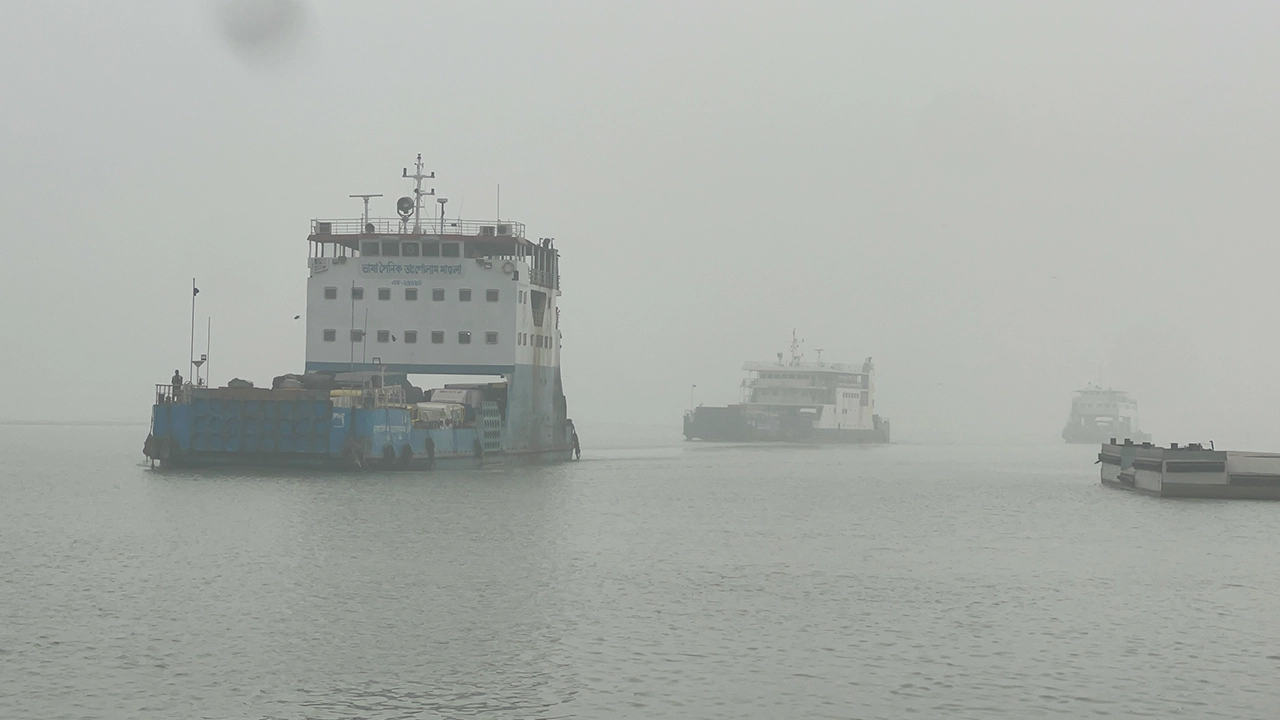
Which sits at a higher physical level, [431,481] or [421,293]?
[421,293]

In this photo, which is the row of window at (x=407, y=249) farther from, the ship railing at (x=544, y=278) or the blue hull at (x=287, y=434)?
the blue hull at (x=287, y=434)

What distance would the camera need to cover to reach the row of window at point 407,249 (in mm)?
58125

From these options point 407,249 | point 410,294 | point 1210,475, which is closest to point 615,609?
point 1210,475

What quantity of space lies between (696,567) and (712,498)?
2154 centimetres

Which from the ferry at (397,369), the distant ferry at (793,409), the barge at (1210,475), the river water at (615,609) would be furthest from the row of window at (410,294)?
the distant ferry at (793,409)

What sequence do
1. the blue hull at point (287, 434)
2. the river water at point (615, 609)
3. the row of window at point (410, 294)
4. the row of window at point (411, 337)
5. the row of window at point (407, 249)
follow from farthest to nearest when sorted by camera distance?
the row of window at point (407, 249) → the row of window at point (410, 294) → the row of window at point (411, 337) → the blue hull at point (287, 434) → the river water at point (615, 609)

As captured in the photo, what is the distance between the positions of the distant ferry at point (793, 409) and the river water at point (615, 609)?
315 ft

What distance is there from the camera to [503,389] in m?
63.0

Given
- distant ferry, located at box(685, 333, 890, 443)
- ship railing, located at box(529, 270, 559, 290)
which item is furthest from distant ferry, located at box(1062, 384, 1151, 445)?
ship railing, located at box(529, 270, 559, 290)

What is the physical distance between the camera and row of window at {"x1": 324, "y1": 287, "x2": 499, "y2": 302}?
188ft

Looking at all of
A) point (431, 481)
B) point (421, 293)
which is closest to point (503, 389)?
point (421, 293)

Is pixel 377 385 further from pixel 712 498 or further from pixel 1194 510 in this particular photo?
pixel 1194 510

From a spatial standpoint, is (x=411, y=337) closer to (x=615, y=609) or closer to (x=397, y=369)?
(x=397, y=369)

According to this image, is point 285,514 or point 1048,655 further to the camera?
point 285,514
